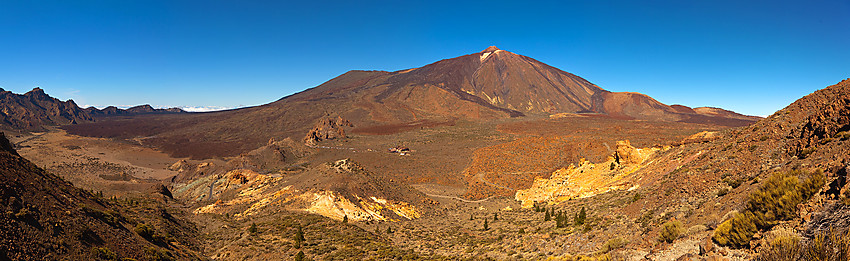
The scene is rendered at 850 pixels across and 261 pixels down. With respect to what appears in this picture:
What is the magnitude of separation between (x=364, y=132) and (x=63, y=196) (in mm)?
78934

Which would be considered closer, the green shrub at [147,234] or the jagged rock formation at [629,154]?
the green shrub at [147,234]

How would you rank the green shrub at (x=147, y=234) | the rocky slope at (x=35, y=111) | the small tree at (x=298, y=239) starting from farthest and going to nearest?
the rocky slope at (x=35, y=111)
the small tree at (x=298, y=239)
the green shrub at (x=147, y=234)

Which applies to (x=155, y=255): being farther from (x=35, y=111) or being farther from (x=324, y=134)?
(x=35, y=111)

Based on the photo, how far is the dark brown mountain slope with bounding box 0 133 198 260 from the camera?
8375 millimetres

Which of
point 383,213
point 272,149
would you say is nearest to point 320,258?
point 383,213

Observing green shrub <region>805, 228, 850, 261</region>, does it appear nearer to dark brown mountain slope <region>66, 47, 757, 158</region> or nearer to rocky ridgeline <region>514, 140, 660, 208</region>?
rocky ridgeline <region>514, 140, 660, 208</region>

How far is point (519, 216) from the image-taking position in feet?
71.9

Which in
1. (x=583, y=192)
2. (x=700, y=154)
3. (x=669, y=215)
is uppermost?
(x=700, y=154)

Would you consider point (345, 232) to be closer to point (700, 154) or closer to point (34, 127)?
point (700, 154)

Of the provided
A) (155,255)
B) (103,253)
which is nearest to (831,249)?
(103,253)

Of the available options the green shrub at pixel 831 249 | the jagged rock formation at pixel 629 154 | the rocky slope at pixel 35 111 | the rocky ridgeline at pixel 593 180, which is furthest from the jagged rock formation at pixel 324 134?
the rocky slope at pixel 35 111

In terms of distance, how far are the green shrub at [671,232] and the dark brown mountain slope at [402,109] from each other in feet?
266

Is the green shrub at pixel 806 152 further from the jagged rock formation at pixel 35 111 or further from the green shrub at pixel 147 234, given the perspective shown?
the jagged rock formation at pixel 35 111

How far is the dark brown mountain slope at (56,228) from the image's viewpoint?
8.38 m
